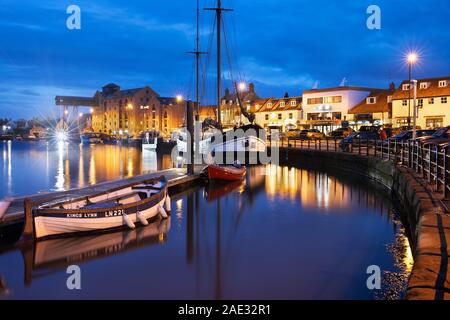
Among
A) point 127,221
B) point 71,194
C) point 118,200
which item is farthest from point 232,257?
point 71,194

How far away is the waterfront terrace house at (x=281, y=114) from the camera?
84188 millimetres

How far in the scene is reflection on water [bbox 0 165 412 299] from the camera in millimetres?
11703

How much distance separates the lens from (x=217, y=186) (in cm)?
3097

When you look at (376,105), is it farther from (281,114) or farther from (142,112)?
(142,112)

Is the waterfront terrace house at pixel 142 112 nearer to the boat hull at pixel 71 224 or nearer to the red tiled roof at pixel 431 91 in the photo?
the red tiled roof at pixel 431 91

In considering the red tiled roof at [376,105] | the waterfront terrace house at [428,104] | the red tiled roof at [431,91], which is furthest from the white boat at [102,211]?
the red tiled roof at [376,105]

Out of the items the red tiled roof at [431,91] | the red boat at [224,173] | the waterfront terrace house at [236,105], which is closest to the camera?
A: the red boat at [224,173]

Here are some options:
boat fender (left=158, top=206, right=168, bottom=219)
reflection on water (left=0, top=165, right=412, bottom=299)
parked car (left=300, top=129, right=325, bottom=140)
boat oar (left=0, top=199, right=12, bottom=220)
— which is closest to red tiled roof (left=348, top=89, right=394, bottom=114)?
parked car (left=300, top=129, right=325, bottom=140)

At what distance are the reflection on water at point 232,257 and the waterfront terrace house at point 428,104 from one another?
1662 inches

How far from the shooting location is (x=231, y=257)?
1478 cm

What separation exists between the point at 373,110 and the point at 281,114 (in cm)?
1954
